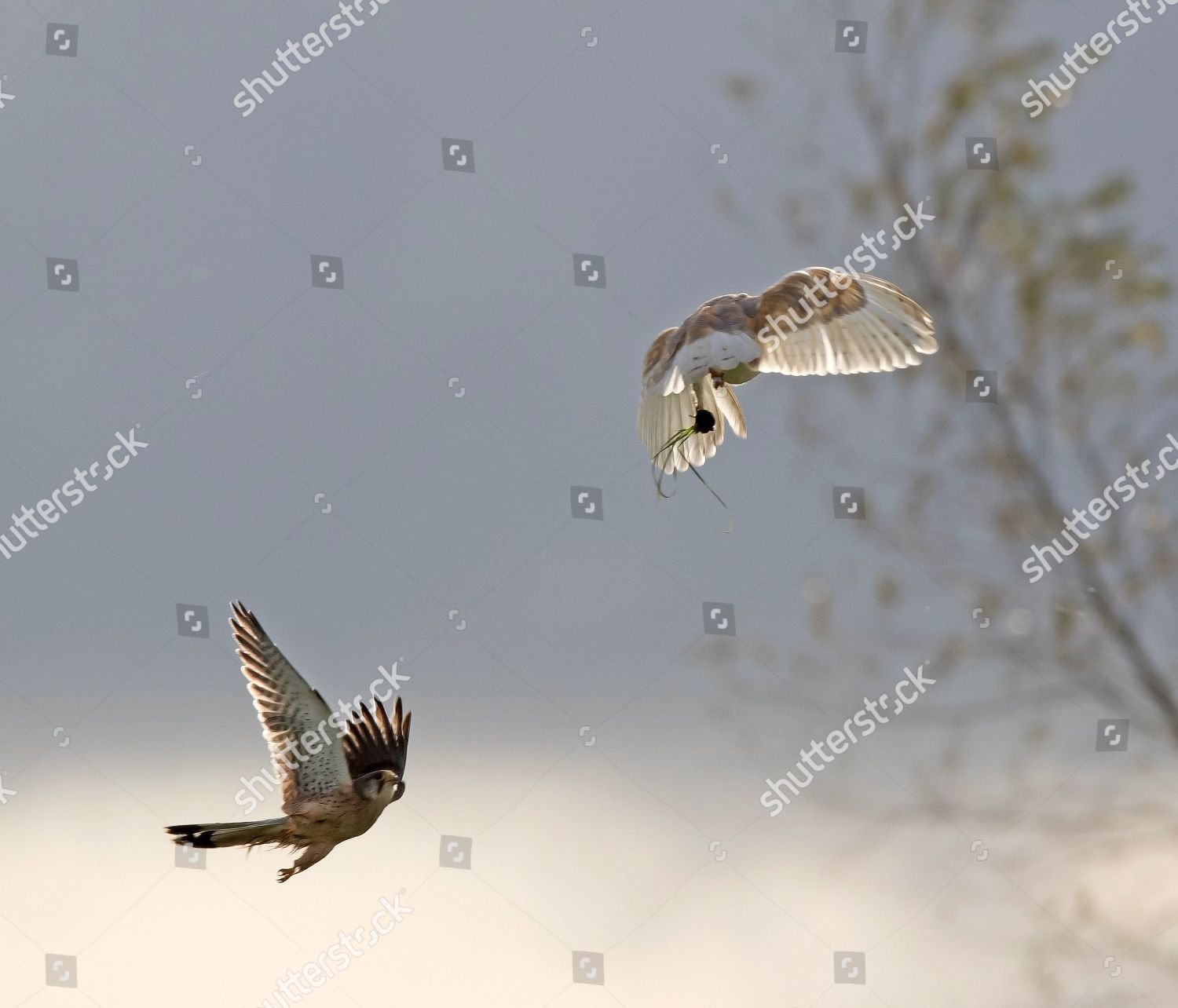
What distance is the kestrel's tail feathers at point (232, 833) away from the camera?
5.47 metres

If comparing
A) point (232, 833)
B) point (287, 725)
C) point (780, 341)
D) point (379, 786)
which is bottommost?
point (232, 833)

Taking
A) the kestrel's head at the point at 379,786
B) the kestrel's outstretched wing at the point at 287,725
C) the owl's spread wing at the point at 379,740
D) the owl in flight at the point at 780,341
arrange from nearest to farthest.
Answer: the owl in flight at the point at 780,341
the kestrel's outstretched wing at the point at 287,725
the kestrel's head at the point at 379,786
the owl's spread wing at the point at 379,740

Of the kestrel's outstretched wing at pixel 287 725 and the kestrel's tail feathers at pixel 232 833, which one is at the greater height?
the kestrel's outstretched wing at pixel 287 725

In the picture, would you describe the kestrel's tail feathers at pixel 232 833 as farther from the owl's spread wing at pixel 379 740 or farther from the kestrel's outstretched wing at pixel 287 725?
the owl's spread wing at pixel 379 740

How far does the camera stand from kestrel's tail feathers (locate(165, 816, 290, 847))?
5473 millimetres

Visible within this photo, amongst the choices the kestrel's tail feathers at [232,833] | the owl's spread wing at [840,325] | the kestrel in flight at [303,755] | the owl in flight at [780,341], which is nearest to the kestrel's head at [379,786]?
the kestrel in flight at [303,755]

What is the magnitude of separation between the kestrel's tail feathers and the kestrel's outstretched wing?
190 mm

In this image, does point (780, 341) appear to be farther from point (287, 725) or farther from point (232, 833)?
point (232, 833)

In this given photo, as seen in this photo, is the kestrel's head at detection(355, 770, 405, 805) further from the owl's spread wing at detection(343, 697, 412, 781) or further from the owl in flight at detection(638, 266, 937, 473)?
the owl in flight at detection(638, 266, 937, 473)

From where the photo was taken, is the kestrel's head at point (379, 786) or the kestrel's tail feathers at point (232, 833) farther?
the kestrel's head at point (379, 786)

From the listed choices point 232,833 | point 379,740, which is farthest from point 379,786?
point 232,833

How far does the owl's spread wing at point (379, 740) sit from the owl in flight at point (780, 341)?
1431 mm

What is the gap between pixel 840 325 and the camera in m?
6.15

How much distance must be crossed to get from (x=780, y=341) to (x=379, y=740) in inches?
85.3
